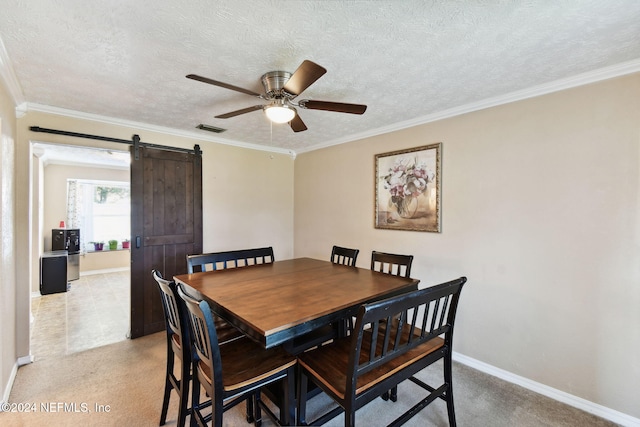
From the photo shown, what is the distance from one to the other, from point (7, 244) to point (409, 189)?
353 centimetres

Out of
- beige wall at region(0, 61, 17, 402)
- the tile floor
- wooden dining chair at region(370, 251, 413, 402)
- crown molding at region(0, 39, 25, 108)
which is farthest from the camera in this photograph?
the tile floor

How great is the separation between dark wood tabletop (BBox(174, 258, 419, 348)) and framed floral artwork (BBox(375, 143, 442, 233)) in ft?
3.11

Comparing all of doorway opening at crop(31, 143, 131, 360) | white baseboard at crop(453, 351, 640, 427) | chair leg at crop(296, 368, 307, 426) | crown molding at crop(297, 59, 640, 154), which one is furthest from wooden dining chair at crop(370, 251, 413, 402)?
doorway opening at crop(31, 143, 131, 360)

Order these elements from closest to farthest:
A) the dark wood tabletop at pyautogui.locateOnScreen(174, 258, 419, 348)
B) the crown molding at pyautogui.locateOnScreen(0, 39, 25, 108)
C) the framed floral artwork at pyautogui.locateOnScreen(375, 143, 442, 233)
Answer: the dark wood tabletop at pyautogui.locateOnScreen(174, 258, 419, 348)
the crown molding at pyautogui.locateOnScreen(0, 39, 25, 108)
the framed floral artwork at pyautogui.locateOnScreen(375, 143, 442, 233)

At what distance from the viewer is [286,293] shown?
1.78 m

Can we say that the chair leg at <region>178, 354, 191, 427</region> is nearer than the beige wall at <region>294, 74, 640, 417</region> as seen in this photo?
Yes

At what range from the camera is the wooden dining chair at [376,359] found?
49.9 inches

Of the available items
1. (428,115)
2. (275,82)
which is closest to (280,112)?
(275,82)

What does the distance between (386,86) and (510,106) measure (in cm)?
111

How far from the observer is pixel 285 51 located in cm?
171

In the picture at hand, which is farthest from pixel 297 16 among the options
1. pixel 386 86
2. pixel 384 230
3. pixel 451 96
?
pixel 384 230

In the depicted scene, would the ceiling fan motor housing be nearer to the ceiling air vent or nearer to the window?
the ceiling air vent

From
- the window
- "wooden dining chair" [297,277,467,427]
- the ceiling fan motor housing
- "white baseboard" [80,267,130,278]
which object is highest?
the ceiling fan motor housing

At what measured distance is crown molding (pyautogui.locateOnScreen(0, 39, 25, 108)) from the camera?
1.74 metres
